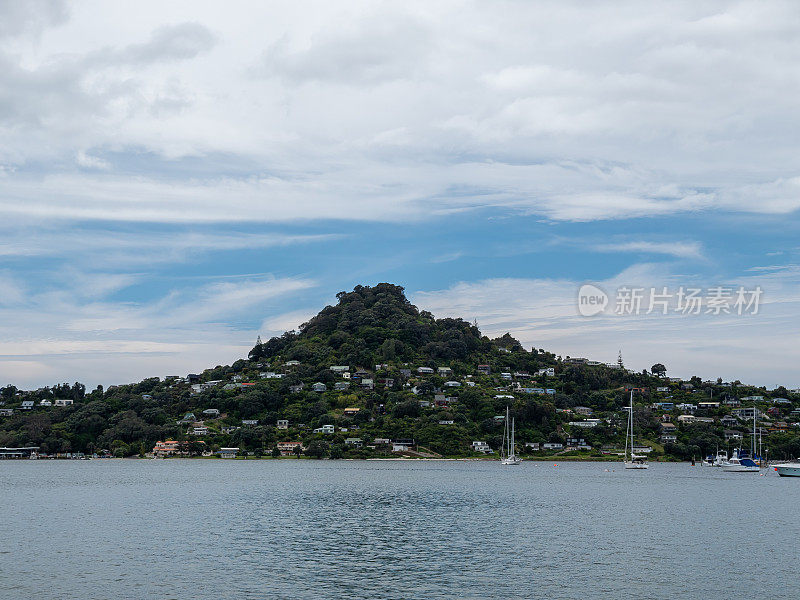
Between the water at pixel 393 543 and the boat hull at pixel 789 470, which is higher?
the water at pixel 393 543

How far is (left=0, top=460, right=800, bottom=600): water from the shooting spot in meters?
40.2

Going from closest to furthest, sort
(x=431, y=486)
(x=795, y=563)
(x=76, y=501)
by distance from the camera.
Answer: (x=795, y=563), (x=76, y=501), (x=431, y=486)

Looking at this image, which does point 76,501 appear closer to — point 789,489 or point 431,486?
point 431,486

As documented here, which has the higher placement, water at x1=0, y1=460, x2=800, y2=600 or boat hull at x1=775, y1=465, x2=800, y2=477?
water at x1=0, y1=460, x2=800, y2=600

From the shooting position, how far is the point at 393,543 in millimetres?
54375

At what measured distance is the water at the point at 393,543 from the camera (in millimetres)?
40156

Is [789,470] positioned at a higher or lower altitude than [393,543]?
lower

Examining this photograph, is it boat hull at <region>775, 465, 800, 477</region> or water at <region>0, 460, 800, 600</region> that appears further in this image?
boat hull at <region>775, 465, 800, 477</region>

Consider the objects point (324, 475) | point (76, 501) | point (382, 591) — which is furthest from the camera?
point (324, 475)

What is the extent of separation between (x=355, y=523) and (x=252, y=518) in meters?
10.4

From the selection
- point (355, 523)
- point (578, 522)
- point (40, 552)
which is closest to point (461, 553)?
point (355, 523)

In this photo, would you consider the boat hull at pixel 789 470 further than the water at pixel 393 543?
Yes

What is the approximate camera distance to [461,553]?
1980 inches

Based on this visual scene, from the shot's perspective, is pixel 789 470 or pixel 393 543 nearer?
pixel 393 543
